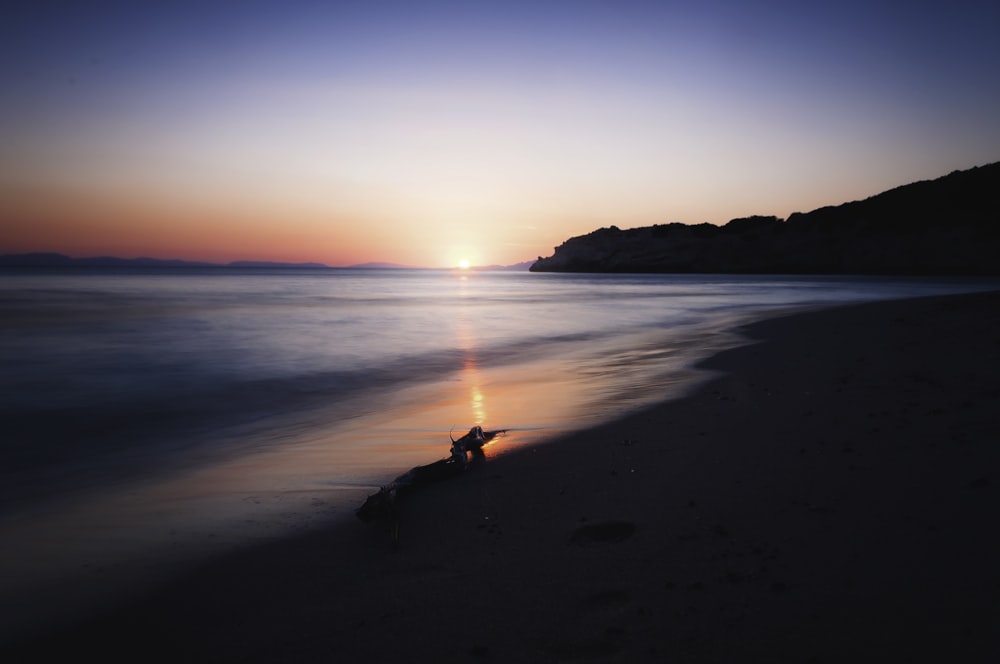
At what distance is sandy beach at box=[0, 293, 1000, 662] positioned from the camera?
1.99 meters

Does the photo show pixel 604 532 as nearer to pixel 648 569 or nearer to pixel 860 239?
pixel 648 569

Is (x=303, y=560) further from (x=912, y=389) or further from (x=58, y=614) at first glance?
(x=912, y=389)

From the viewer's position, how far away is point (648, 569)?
2457 mm

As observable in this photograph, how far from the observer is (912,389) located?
5410mm

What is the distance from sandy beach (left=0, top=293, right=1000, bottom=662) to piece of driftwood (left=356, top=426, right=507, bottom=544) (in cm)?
8

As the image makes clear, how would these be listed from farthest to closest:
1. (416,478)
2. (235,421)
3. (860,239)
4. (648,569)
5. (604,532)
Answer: (860,239) < (235,421) < (416,478) < (604,532) < (648,569)

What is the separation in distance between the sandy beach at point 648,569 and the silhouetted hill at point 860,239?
8314cm

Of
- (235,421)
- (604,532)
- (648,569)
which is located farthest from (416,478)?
(235,421)

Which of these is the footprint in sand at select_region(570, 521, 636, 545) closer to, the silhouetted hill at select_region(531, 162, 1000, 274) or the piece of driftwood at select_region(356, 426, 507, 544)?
the piece of driftwood at select_region(356, 426, 507, 544)

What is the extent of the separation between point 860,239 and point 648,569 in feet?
323

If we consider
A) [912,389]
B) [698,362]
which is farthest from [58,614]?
[698,362]

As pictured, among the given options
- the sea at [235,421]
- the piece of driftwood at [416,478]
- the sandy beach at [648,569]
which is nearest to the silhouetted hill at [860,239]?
the sea at [235,421]

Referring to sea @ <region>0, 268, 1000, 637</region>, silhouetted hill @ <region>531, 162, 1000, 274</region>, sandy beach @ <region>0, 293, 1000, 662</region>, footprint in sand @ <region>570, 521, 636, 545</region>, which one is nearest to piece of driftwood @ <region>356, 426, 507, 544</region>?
sandy beach @ <region>0, 293, 1000, 662</region>

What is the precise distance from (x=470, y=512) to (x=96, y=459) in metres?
4.21
